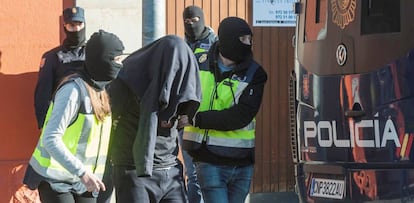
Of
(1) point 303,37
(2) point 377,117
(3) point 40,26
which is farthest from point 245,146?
(3) point 40,26

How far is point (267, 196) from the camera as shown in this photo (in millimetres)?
9305

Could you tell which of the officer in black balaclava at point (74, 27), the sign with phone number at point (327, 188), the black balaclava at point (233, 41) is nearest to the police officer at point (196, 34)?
the officer in black balaclava at point (74, 27)

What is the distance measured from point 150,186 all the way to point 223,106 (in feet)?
3.96

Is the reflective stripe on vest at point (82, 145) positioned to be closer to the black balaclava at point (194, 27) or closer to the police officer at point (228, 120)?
the police officer at point (228, 120)

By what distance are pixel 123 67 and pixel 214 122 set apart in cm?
109

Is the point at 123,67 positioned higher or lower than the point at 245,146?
higher

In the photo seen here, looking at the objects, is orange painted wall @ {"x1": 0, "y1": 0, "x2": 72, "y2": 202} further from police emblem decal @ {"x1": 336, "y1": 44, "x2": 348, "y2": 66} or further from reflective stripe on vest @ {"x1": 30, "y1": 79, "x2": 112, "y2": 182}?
police emblem decal @ {"x1": 336, "y1": 44, "x2": 348, "y2": 66}

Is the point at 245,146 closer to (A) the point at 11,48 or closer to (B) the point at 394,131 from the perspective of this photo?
(B) the point at 394,131

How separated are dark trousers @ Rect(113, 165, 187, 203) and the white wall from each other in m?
3.67

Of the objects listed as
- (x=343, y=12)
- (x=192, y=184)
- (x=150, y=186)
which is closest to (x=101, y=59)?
(x=150, y=186)

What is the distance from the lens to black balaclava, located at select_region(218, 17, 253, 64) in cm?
601

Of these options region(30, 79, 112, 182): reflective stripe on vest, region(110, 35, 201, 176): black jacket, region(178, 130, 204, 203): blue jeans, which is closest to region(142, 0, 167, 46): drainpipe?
region(110, 35, 201, 176): black jacket

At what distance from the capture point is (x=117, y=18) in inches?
340

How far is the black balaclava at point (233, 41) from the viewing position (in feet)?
19.7
